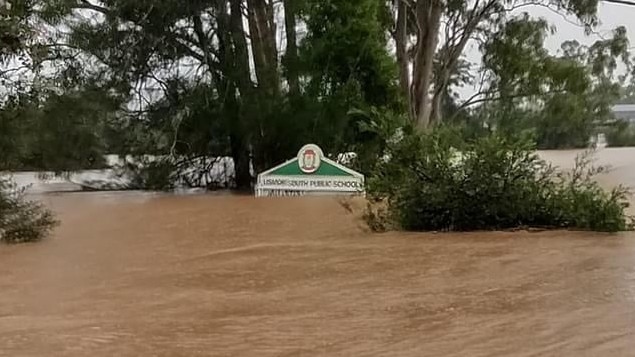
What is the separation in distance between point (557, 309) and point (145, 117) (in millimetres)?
18584

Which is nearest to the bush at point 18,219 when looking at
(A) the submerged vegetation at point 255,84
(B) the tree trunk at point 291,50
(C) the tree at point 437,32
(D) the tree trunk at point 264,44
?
(A) the submerged vegetation at point 255,84

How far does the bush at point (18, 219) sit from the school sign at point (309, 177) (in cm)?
808

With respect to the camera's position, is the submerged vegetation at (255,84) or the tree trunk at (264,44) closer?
the submerged vegetation at (255,84)

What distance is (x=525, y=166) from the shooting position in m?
14.2

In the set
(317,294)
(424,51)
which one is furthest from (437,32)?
(317,294)

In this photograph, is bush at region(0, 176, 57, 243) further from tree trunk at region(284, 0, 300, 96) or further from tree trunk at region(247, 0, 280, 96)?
tree trunk at region(284, 0, 300, 96)

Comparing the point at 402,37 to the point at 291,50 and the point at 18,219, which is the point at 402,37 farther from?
the point at 18,219

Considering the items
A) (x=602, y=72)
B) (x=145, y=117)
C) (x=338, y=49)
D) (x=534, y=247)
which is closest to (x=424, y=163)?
(x=534, y=247)

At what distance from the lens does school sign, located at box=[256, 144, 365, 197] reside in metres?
21.9

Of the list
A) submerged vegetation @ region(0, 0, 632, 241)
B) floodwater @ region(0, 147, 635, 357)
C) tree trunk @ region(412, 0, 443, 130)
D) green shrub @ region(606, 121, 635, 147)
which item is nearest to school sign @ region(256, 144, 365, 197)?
submerged vegetation @ region(0, 0, 632, 241)

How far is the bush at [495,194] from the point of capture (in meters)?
14.2

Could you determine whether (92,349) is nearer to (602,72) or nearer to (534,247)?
(534,247)

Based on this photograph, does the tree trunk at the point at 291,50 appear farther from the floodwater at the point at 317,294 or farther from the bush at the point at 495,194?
the bush at the point at 495,194

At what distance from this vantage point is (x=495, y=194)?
14297 mm
